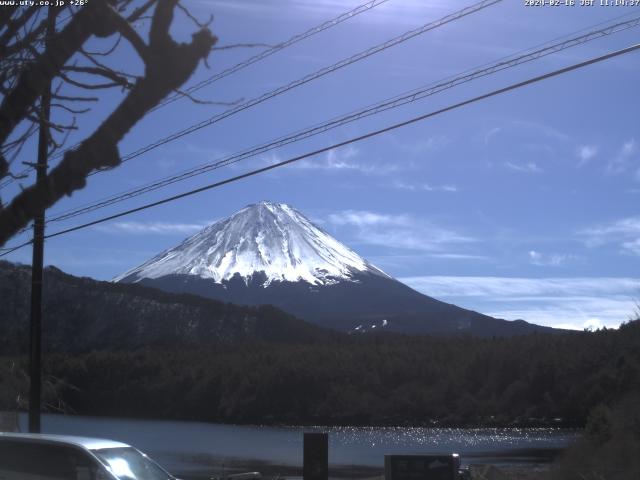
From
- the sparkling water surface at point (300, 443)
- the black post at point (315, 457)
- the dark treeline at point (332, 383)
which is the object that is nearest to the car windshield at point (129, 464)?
the black post at point (315, 457)

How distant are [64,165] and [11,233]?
0.64 meters

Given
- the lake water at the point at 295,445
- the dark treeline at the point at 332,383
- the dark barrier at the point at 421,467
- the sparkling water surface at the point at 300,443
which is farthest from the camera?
the dark treeline at the point at 332,383

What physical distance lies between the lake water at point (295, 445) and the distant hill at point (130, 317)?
2348 cm

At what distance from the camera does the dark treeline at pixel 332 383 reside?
7281 centimetres

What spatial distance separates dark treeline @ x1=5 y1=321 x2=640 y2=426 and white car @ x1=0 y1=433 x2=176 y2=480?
188 feet

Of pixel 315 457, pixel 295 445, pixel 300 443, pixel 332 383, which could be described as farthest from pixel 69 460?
pixel 332 383

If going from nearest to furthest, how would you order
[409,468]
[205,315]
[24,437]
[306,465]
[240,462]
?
[24,437], [409,468], [306,465], [240,462], [205,315]

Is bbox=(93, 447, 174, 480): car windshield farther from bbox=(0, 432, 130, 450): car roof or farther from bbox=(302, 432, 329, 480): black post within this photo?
bbox=(302, 432, 329, 480): black post

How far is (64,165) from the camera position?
5633 mm

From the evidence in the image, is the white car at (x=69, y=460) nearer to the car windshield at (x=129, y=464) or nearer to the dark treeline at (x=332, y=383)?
the car windshield at (x=129, y=464)

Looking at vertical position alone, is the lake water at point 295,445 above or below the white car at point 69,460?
below

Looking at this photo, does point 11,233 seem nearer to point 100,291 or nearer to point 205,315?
point 100,291

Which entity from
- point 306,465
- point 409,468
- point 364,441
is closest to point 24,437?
point 306,465

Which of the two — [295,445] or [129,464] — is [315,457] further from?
[295,445]
